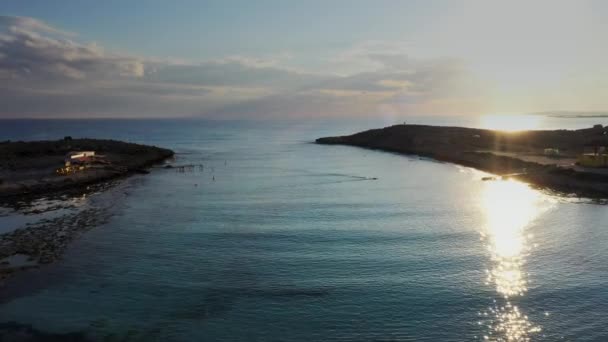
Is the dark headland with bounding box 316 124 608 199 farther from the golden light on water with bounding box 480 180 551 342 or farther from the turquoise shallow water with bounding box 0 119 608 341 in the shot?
the turquoise shallow water with bounding box 0 119 608 341

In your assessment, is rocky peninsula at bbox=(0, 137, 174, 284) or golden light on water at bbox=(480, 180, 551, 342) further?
rocky peninsula at bbox=(0, 137, 174, 284)

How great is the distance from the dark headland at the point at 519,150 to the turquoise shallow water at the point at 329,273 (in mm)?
9639

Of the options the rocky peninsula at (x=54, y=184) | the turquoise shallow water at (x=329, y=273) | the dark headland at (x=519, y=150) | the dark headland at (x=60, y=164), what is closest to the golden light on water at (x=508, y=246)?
the turquoise shallow water at (x=329, y=273)

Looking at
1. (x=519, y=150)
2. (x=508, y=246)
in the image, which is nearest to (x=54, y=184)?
(x=508, y=246)

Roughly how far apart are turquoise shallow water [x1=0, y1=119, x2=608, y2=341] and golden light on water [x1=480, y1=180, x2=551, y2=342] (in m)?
0.11

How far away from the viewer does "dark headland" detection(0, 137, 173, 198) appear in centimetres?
5176

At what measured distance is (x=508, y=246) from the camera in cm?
2956

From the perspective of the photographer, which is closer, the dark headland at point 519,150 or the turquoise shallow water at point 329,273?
the turquoise shallow water at point 329,273

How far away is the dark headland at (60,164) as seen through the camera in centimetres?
5176

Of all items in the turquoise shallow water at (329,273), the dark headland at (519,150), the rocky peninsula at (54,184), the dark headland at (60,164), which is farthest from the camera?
the dark headland at (519,150)

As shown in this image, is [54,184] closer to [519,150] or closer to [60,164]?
[60,164]

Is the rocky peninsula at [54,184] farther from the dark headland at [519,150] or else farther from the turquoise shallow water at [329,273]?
the dark headland at [519,150]

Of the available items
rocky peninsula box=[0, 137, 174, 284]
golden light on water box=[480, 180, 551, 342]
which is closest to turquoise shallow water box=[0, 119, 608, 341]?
golden light on water box=[480, 180, 551, 342]

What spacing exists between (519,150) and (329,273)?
71.2m
